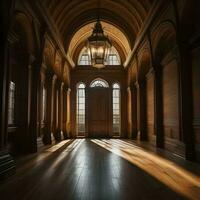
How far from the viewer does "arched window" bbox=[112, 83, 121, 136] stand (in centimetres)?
1980

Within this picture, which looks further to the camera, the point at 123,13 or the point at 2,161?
the point at 123,13

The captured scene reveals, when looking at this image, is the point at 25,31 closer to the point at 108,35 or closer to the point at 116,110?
the point at 108,35

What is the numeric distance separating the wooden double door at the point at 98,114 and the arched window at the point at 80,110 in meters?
0.48

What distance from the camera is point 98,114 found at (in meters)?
19.8

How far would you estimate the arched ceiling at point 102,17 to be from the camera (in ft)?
44.4

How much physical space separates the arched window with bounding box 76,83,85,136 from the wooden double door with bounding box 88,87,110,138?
18.8 inches

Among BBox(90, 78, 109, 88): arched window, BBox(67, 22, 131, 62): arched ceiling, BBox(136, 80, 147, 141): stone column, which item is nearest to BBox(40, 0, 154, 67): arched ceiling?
BBox(67, 22, 131, 62): arched ceiling

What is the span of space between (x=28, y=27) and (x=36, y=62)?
1561 millimetres

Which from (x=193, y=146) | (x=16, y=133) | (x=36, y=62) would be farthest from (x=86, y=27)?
Result: (x=193, y=146)

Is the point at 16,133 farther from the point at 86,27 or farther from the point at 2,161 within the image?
the point at 86,27

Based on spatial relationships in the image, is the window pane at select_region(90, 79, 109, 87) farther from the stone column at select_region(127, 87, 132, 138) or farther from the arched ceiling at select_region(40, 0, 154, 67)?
the arched ceiling at select_region(40, 0, 154, 67)

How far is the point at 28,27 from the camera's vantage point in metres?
9.15

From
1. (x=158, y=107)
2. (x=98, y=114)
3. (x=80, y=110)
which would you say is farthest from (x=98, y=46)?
(x=80, y=110)

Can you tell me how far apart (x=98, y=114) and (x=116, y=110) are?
1.38 metres
